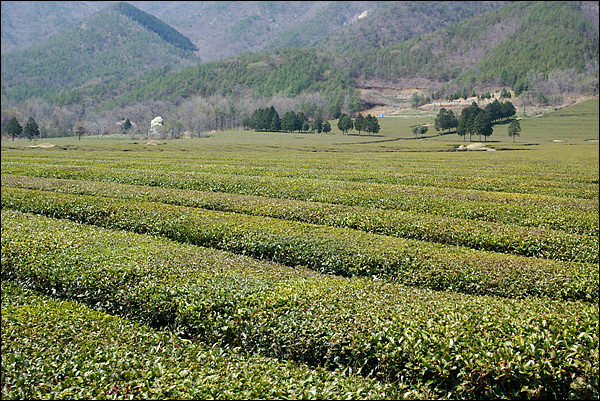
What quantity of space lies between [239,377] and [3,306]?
5728 millimetres

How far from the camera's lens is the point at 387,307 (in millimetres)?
7602

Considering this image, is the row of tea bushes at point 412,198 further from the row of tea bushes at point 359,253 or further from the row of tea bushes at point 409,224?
the row of tea bushes at point 359,253

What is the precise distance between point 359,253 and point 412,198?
9.34 metres

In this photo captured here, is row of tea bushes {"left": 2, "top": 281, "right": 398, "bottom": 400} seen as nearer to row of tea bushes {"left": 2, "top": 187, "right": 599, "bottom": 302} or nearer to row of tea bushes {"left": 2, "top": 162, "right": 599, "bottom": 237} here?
row of tea bushes {"left": 2, "top": 187, "right": 599, "bottom": 302}

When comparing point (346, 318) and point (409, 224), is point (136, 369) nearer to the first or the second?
point (346, 318)

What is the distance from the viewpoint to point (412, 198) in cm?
1973

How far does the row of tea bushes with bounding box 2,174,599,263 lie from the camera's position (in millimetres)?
12891

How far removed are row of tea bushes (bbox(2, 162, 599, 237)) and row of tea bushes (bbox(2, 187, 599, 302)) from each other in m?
5.54

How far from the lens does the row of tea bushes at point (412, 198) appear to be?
16347 mm

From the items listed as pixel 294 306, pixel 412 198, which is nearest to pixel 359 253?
pixel 294 306

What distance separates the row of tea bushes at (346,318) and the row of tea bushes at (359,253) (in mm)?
1373

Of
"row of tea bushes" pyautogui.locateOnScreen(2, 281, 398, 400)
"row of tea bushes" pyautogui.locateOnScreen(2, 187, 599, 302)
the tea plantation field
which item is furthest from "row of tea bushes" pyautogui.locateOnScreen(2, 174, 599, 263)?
"row of tea bushes" pyautogui.locateOnScreen(2, 281, 398, 400)

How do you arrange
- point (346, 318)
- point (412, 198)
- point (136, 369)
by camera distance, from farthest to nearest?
point (412, 198)
point (346, 318)
point (136, 369)

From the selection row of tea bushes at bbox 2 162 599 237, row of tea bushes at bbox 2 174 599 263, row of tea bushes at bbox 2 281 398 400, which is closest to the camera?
row of tea bushes at bbox 2 281 398 400
